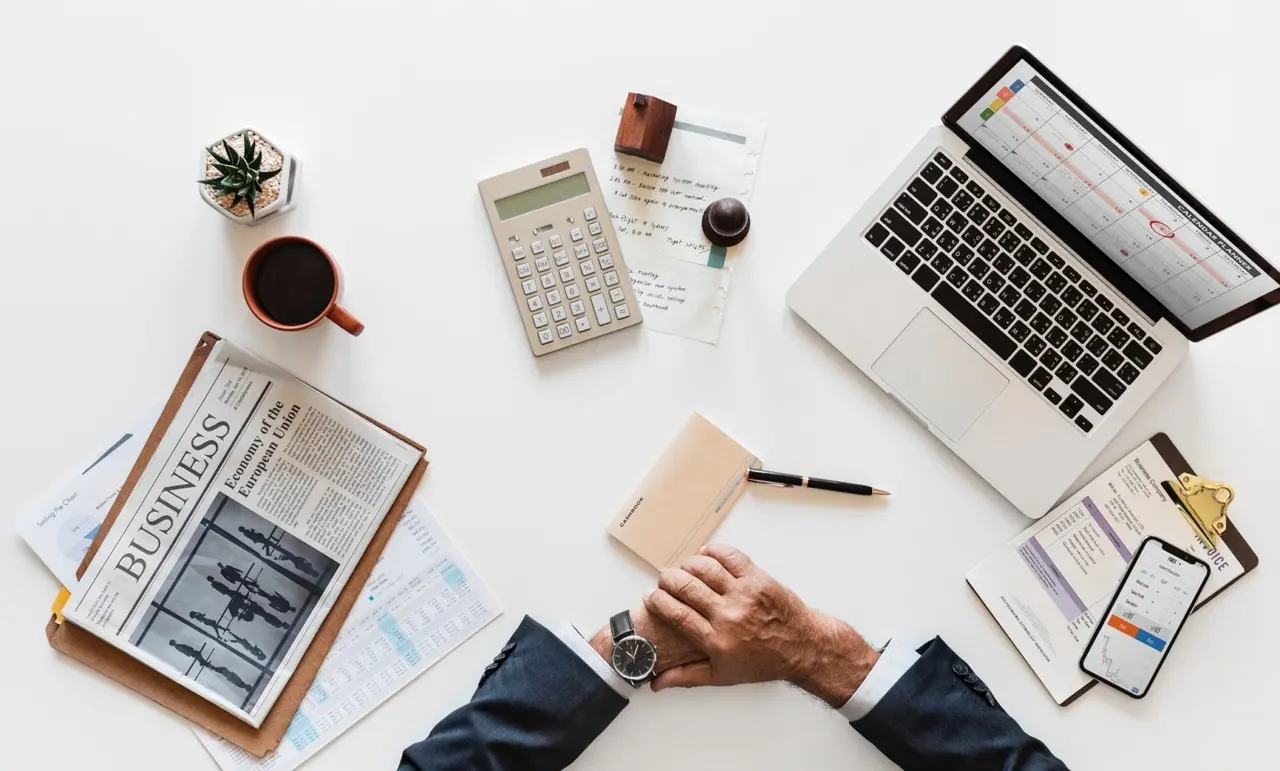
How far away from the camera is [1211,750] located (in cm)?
107

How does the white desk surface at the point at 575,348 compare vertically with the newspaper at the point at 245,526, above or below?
above

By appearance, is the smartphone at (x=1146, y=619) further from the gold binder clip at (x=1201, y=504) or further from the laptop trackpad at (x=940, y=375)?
the laptop trackpad at (x=940, y=375)

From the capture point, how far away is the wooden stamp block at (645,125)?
3.41 feet

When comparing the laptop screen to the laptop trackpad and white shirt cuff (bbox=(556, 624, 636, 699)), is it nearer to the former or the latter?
the laptop trackpad

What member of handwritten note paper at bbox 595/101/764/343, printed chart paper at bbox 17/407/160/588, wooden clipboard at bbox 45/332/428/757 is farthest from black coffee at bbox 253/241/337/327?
handwritten note paper at bbox 595/101/764/343

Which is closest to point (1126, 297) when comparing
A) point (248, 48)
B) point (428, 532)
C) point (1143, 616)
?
point (1143, 616)

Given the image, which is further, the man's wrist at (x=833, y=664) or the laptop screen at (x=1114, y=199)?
the man's wrist at (x=833, y=664)

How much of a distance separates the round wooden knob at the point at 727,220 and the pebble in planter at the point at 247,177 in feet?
1.74

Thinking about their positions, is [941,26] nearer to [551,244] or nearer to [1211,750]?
[551,244]

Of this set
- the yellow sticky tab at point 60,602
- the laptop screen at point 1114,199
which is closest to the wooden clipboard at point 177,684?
the yellow sticky tab at point 60,602

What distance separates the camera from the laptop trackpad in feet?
3.38

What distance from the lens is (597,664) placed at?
3.28 feet

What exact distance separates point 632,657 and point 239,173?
2.45 feet

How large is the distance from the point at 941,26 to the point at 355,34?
77cm
